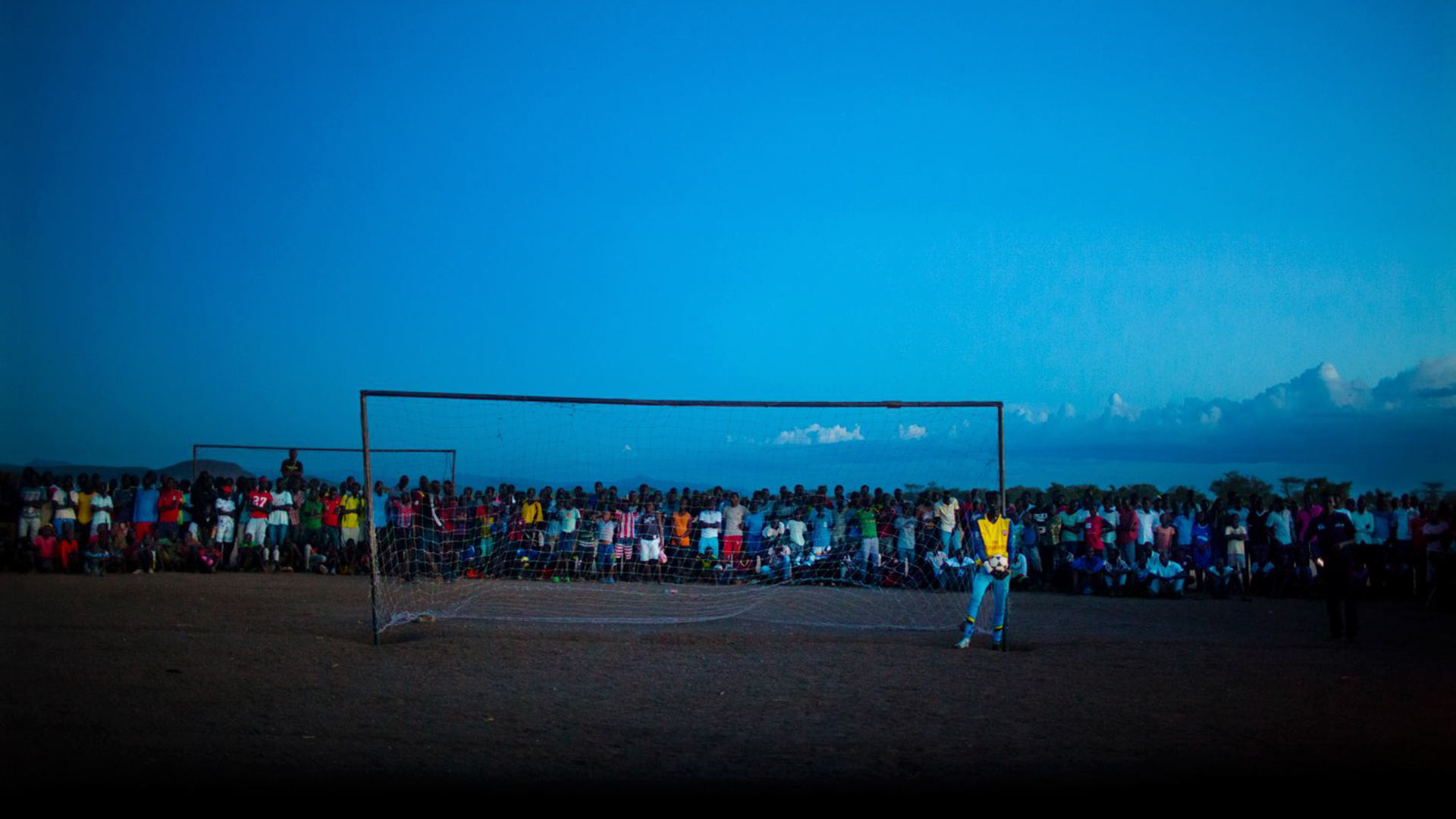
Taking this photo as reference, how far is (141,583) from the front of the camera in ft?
54.6

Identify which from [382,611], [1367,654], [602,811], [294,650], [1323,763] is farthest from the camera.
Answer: [382,611]

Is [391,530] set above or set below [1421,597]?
above

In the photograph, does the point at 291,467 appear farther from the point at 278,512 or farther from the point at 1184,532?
the point at 1184,532

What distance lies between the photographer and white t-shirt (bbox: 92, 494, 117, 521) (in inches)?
739

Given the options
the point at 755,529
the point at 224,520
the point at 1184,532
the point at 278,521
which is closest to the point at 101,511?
the point at 224,520

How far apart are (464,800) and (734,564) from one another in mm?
11819

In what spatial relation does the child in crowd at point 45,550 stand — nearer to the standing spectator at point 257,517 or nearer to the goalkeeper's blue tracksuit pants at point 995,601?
the standing spectator at point 257,517

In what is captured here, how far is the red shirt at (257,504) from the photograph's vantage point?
1950cm

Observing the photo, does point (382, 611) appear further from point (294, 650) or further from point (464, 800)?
point (464, 800)

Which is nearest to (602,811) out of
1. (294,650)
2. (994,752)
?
(994,752)

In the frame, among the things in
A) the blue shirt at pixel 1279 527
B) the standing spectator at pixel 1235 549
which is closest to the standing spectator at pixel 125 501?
the standing spectator at pixel 1235 549

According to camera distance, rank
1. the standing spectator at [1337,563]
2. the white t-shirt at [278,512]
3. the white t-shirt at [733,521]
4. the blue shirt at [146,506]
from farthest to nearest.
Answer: the white t-shirt at [278,512], the blue shirt at [146,506], the white t-shirt at [733,521], the standing spectator at [1337,563]

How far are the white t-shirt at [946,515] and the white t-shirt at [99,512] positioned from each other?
49.0 feet

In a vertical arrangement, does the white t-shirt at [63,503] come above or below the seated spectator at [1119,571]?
above
